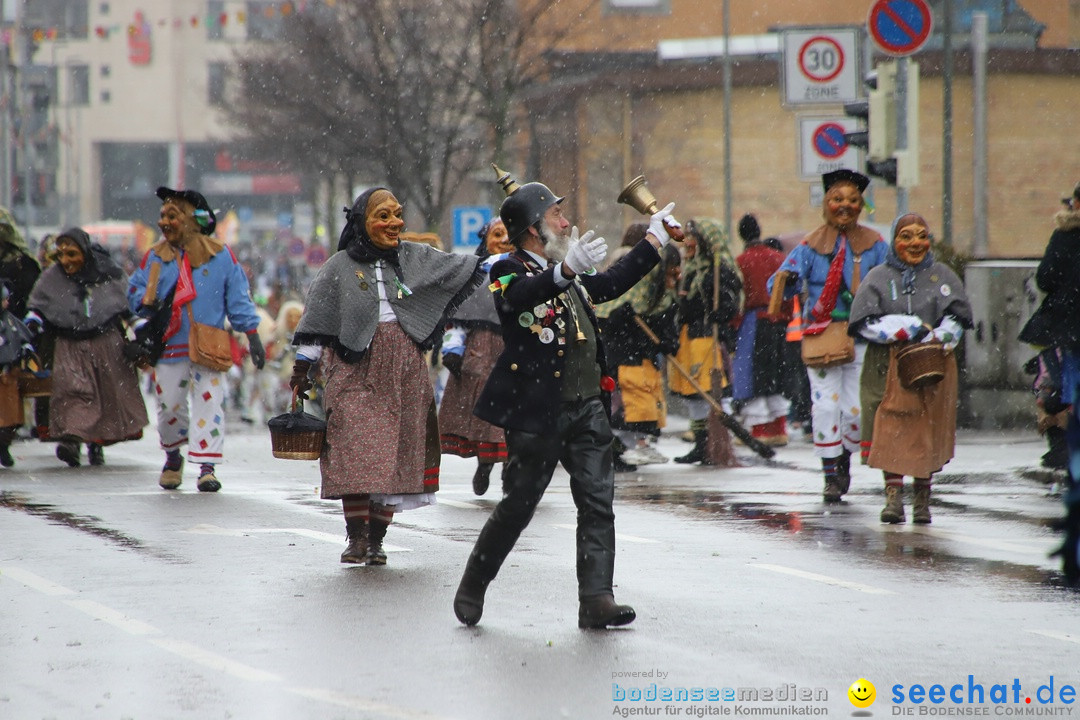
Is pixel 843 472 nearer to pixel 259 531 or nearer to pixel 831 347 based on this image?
pixel 831 347

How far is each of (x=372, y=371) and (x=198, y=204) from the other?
4.20 meters

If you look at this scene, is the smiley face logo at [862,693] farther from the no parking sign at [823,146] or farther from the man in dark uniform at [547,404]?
the no parking sign at [823,146]

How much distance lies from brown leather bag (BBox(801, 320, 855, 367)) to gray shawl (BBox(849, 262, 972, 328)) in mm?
775

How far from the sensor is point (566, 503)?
11688mm

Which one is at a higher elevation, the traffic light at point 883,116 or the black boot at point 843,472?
the traffic light at point 883,116

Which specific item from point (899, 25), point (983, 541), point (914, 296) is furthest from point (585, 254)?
point (899, 25)

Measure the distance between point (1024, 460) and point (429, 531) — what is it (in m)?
5.72

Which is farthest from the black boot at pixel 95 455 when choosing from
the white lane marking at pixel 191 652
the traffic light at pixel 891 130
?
the traffic light at pixel 891 130

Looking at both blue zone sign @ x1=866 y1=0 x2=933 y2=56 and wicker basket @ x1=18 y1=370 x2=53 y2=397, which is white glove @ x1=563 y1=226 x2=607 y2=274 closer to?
blue zone sign @ x1=866 y1=0 x2=933 y2=56

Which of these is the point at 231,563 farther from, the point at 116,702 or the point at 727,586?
→ the point at 116,702

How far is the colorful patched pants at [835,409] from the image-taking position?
11383 mm

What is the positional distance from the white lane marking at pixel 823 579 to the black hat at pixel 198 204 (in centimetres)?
535

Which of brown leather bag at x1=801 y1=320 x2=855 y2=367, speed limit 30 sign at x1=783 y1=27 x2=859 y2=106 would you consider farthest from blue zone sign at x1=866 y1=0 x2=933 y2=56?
brown leather bag at x1=801 y1=320 x2=855 y2=367

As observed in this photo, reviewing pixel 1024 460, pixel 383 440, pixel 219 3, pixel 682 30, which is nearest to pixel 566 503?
pixel 383 440
